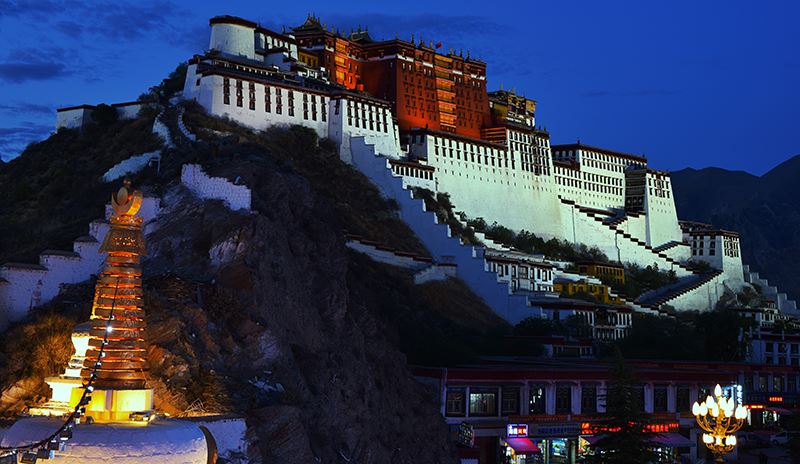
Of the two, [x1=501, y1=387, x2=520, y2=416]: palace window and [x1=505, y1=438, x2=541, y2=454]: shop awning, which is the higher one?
[x1=501, y1=387, x2=520, y2=416]: palace window

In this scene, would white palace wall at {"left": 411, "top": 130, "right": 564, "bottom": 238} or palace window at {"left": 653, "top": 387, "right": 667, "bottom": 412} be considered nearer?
palace window at {"left": 653, "top": 387, "right": 667, "bottom": 412}

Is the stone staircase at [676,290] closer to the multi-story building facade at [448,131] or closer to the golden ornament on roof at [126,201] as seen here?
the multi-story building facade at [448,131]

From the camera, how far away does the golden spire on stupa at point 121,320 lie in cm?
1322

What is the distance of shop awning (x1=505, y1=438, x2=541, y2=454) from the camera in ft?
130

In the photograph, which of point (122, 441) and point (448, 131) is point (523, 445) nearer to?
point (122, 441)

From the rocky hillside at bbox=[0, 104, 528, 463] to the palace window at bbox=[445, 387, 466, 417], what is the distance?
2.97m

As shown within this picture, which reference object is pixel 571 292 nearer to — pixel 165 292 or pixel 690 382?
pixel 690 382

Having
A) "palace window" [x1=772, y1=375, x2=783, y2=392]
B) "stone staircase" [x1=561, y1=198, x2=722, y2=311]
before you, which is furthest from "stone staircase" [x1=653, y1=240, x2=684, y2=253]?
"palace window" [x1=772, y1=375, x2=783, y2=392]

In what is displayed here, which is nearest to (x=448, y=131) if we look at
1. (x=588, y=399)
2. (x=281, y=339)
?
(x=588, y=399)

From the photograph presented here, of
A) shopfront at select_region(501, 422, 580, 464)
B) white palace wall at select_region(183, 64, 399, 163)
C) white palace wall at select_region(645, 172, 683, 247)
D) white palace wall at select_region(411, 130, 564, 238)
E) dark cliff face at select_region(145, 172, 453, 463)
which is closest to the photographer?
dark cliff face at select_region(145, 172, 453, 463)

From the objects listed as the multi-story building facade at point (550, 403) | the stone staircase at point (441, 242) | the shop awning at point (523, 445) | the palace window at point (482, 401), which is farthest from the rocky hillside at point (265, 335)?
the stone staircase at point (441, 242)

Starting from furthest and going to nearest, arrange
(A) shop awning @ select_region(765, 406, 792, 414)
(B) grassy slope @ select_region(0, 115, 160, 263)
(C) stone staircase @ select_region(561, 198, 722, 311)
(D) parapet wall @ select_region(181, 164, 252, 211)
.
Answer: (C) stone staircase @ select_region(561, 198, 722, 311), (A) shop awning @ select_region(765, 406, 792, 414), (B) grassy slope @ select_region(0, 115, 160, 263), (D) parapet wall @ select_region(181, 164, 252, 211)

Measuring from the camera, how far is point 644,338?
64.4 metres

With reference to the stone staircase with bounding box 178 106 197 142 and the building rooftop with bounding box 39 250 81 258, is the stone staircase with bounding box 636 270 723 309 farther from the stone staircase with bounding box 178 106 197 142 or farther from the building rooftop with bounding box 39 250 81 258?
the building rooftop with bounding box 39 250 81 258
